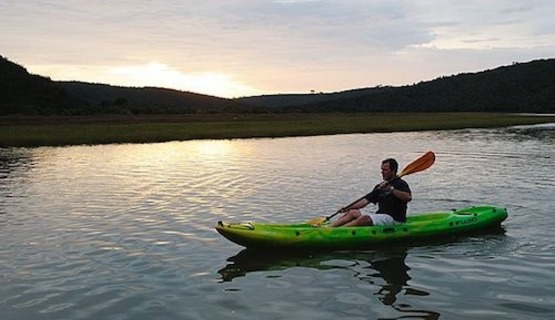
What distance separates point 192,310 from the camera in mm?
7738

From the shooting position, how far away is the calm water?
7879mm

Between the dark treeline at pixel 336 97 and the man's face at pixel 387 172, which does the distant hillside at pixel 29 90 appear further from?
the man's face at pixel 387 172

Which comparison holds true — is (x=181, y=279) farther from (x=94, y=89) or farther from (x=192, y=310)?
(x=94, y=89)

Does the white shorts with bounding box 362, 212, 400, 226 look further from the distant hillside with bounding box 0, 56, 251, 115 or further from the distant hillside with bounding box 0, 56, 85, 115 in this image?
the distant hillside with bounding box 0, 56, 85, 115

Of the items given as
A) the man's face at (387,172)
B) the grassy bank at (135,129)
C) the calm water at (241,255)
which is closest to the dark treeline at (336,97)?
the grassy bank at (135,129)

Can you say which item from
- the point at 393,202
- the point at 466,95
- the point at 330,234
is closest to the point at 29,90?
the point at 393,202

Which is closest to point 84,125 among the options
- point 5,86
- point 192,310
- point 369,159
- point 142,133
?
point 142,133

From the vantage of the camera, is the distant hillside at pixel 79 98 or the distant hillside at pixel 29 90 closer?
the distant hillside at pixel 79 98

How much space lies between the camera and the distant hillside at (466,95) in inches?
4636

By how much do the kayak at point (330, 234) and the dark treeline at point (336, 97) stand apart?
49.1 meters

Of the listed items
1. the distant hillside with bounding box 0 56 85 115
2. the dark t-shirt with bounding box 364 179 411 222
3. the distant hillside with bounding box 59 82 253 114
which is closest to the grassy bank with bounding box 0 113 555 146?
the distant hillside with bounding box 0 56 85 115

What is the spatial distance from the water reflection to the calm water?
0.03 meters

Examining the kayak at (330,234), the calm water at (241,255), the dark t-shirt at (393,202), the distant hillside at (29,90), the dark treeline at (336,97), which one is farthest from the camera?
the dark treeline at (336,97)

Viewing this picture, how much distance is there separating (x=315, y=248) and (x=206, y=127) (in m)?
36.1
